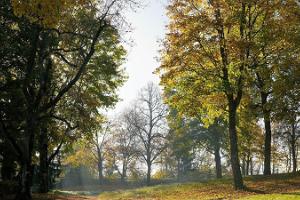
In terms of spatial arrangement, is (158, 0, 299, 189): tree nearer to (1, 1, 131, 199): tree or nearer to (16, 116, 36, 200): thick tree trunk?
(1, 1, 131, 199): tree

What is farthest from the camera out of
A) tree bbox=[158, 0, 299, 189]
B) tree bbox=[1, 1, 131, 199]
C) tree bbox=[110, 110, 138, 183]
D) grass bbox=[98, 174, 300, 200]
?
tree bbox=[110, 110, 138, 183]

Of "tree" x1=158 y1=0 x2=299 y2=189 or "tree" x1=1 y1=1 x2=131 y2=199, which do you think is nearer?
"tree" x1=1 y1=1 x2=131 y2=199

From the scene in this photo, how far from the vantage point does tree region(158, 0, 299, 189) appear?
24.6m

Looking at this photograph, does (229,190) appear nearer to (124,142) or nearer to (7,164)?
(7,164)

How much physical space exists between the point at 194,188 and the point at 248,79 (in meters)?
8.86

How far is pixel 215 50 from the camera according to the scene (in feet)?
84.8

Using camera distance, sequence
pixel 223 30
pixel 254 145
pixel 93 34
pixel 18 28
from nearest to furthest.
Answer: pixel 18 28 < pixel 93 34 < pixel 223 30 < pixel 254 145

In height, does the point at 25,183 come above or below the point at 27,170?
below

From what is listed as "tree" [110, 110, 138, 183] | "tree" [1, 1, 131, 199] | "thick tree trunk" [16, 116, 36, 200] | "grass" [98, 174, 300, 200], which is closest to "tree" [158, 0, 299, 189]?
→ "grass" [98, 174, 300, 200]

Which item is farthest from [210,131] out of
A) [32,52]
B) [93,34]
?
[32,52]

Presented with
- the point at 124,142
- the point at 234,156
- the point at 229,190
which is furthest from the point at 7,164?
the point at 124,142

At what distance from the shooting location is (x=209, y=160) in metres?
79.8

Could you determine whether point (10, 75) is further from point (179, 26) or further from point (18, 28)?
point (179, 26)

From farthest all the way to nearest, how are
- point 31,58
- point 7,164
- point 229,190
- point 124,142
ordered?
point 124,142 → point 7,164 → point 229,190 → point 31,58
